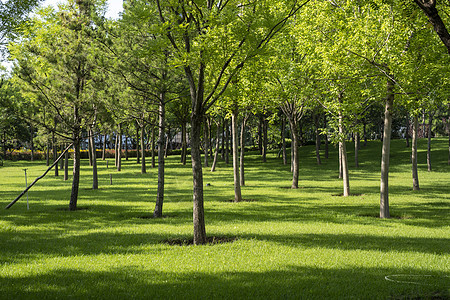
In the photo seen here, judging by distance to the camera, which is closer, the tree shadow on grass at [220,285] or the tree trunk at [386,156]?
the tree shadow on grass at [220,285]

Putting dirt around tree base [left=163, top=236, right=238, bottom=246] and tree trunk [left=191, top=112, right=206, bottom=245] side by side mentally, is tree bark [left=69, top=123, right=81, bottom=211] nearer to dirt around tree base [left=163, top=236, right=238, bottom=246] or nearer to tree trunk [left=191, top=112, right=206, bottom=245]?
dirt around tree base [left=163, top=236, right=238, bottom=246]

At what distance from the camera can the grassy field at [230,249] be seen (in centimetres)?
637

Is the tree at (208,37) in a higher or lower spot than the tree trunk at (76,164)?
higher

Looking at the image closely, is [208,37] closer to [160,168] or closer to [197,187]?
[197,187]

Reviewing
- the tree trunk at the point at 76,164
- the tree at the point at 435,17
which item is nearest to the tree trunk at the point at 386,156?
the tree at the point at 435,17

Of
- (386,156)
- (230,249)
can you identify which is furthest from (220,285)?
(386,156)

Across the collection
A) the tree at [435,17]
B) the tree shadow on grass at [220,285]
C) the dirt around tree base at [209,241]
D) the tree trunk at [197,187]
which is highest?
the tree at [435,17]

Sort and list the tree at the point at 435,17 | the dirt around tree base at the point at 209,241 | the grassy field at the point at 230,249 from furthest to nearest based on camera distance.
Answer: the dirt around tree base at the point at 209,241
the grassy field at the point at 230,249
the tree at the point at 435,17

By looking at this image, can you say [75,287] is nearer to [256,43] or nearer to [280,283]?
[280,283]

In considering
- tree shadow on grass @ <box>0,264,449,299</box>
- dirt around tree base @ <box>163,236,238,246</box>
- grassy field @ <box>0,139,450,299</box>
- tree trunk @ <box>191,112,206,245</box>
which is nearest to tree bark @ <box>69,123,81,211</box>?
grassy field @ <box>0,139,450,299</box>

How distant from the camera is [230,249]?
30.4 ft

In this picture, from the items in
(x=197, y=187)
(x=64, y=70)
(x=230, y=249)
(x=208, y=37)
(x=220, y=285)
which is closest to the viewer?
(x=220, y=285)

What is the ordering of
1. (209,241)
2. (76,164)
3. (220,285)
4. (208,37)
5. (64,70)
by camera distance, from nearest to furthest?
1. (220,285)
2. (208,37)
3. (209,241)
4. (64,70)
5. (76,164)

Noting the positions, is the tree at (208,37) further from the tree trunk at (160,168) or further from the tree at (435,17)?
the tree trunk at (160,168)
